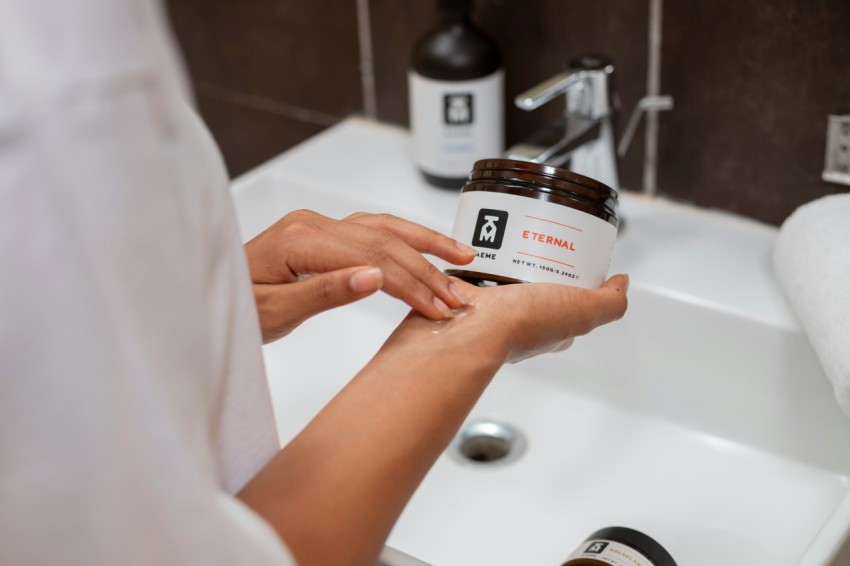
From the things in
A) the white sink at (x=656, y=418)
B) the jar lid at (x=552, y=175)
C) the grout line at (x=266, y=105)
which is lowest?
the white sink at (x=656, y=418)

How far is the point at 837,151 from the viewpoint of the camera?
742mm

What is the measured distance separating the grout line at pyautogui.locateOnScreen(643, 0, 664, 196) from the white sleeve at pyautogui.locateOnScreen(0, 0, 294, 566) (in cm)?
53

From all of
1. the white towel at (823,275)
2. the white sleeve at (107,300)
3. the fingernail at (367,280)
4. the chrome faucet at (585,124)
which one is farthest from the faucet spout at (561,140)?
the white sleeve at (107,300)

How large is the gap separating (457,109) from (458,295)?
36 centimetres

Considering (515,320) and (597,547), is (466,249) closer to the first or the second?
(515,320)

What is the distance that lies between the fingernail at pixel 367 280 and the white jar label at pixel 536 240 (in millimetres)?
86

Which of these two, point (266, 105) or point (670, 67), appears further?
point (266, 105)

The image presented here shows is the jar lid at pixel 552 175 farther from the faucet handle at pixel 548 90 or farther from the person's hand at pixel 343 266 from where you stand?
the faucet handle at pixel 548 90

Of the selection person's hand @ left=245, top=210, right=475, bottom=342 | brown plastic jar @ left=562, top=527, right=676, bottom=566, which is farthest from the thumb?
brown plastic jar @ left=562, top=527, right=676, bottom=566

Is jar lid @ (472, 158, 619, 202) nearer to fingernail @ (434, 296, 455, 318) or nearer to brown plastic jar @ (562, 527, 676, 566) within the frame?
fingernail @ (434, 296, 455, 318)

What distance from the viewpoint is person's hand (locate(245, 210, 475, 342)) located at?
530 mm

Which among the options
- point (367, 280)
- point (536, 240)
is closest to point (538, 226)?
point (536, 240)

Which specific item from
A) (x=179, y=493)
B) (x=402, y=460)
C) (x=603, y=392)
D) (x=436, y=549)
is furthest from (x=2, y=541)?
(x=603, y=392)

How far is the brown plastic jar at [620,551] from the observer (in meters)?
0.56
